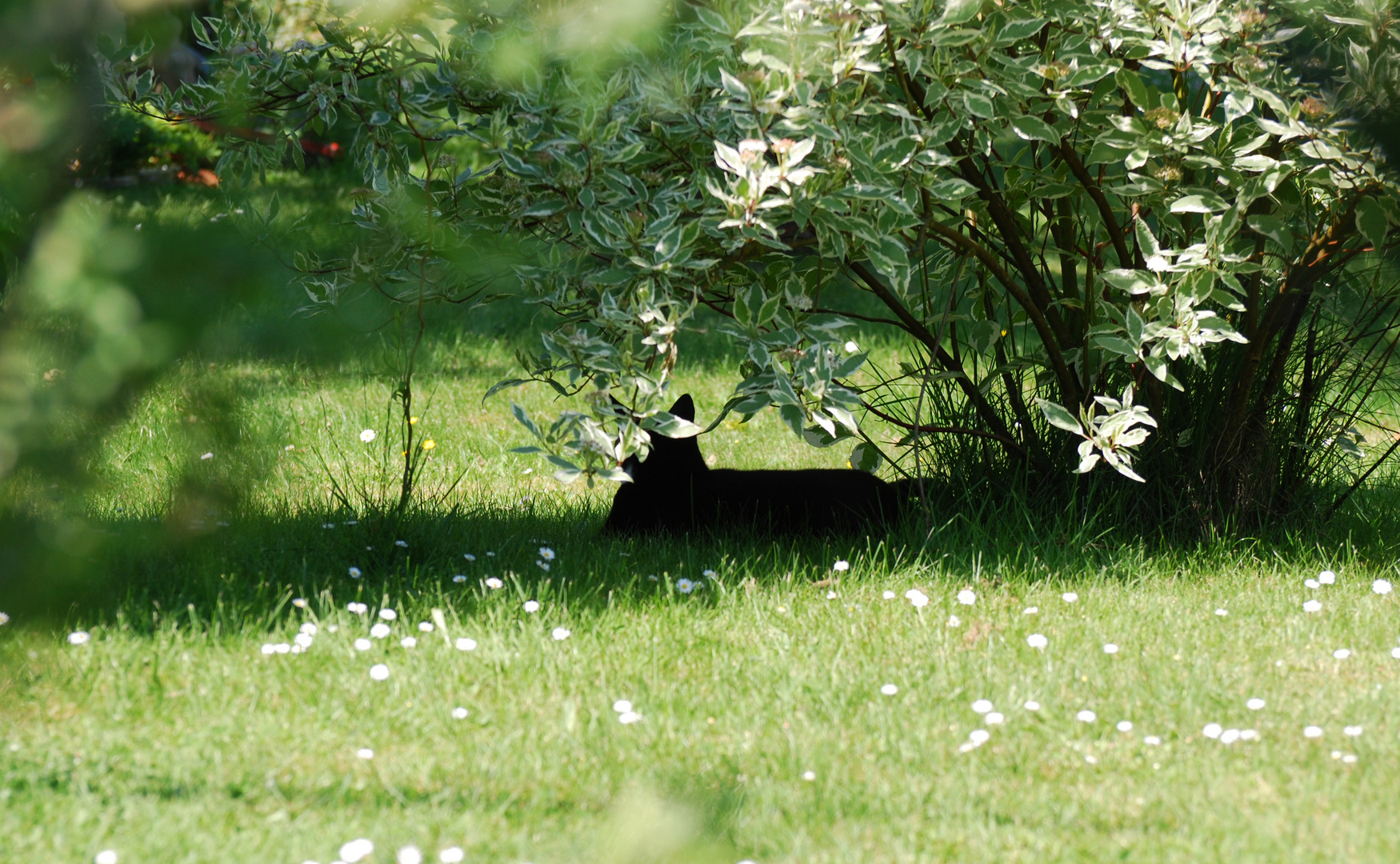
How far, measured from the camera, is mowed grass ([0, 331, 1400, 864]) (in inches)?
74.7

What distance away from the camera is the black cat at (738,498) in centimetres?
358

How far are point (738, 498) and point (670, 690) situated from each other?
3.93 ft

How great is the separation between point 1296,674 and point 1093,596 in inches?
22.3

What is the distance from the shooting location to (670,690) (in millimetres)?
2492

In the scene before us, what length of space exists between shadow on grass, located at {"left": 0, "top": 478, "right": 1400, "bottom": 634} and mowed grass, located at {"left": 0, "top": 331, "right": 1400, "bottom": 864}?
1cm

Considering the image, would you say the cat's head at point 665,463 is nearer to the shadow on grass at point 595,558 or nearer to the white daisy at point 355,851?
the shadow on grass at point 595,558

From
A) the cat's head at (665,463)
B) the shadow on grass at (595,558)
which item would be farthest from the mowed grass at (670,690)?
the cat's head at (665,463)

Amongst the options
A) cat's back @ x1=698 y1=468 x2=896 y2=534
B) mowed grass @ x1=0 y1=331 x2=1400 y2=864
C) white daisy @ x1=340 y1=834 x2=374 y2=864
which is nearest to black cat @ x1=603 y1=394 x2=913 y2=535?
cat's back @ x1=698 y1=468 x2=896 y2=534

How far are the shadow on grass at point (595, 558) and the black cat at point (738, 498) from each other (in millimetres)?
71

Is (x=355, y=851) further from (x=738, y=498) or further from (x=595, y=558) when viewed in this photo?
(x=738, y=498)

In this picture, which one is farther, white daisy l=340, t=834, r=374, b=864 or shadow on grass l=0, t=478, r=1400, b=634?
shadow on grass l=0, t=478, r=1400, b=634

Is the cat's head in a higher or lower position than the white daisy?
higher

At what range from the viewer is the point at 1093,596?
10.0ft

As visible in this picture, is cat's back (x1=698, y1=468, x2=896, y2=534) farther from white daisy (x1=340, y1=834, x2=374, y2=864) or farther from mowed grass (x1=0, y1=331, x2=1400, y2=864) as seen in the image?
white daisy (x1=340, y1=834, x2=374, y2=864)
